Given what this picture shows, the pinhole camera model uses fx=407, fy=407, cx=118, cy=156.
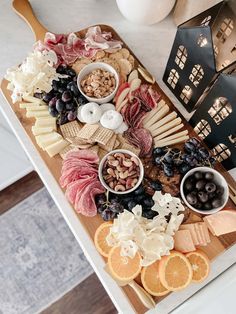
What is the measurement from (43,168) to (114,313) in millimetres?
803

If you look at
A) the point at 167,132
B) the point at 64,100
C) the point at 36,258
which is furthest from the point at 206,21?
the point at 36,258

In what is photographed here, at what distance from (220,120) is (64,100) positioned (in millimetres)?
380

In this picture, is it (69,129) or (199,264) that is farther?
(69,129)

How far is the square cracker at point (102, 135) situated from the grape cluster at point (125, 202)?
0.13m

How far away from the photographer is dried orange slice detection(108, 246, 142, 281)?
865mm

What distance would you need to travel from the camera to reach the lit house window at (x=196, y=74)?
0.89 meters

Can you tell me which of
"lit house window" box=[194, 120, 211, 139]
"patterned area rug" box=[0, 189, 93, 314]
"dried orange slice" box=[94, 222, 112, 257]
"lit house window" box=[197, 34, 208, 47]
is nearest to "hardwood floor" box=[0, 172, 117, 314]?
"patterned area rug" box=[0, 189, 93, 314]

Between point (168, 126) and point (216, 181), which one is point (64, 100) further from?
point (216, 181)

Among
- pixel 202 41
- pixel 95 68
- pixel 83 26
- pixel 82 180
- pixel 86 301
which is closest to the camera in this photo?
pixel 202 41

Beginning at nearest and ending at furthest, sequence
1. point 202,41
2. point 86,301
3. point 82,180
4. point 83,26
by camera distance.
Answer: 1. point 202,41
2. point 82,180
3. point 83,26
4. point 86,301

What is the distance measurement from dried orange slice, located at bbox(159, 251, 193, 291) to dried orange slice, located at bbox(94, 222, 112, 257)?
126 millimetres

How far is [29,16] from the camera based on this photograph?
1119mm

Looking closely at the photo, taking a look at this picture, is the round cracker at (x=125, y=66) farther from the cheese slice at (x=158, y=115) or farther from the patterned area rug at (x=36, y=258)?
the patterned area rug at (x=36, y=258)

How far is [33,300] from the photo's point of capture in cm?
156
